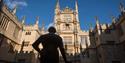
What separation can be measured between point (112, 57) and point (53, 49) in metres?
23.0

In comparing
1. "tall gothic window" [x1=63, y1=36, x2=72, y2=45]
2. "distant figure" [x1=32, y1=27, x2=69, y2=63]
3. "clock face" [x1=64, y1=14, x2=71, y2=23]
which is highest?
"clock face" [x1=64, y1=14, x2=71, y2=23]

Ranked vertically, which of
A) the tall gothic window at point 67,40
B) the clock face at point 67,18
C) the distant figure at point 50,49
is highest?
the clock face at point 67,18

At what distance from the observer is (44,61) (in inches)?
197

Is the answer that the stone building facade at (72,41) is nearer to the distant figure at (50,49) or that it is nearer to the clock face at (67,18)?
the clock face at (67,18)

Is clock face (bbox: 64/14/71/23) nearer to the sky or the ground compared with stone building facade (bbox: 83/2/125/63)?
nearer to the sky

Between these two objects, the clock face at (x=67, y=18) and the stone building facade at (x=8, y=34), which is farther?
the clock face at (x=67, y=18)

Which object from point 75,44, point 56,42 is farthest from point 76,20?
point 56,42

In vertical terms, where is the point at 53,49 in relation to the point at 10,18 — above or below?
below

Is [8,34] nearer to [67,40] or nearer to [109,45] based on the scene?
[67,40]

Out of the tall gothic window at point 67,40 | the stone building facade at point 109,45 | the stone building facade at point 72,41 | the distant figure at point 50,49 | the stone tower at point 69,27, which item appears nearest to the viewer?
the distant figure at point 50,49

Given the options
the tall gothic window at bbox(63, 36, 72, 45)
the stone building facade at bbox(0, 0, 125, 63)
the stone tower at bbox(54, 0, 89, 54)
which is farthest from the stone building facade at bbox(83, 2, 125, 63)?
the tall gothic window at bbox(63, 36, 72, 45)

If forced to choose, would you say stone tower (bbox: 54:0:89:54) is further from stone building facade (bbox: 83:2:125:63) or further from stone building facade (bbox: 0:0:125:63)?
stone building facade (bbox: 83:2:125:63)

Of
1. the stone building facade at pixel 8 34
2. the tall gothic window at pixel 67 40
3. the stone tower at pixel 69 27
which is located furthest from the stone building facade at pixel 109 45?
the stone building facade at pixel 8 34

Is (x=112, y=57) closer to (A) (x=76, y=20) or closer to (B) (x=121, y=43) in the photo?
(B) (x=121, y=43)
